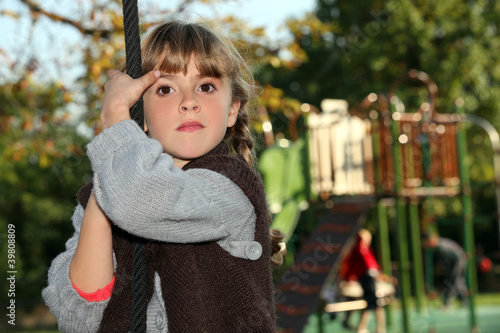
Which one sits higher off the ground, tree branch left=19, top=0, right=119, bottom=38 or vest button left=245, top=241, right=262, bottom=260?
tree branch left=19, top=0, right=119, bottom=38

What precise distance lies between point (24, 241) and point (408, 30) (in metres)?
16.7

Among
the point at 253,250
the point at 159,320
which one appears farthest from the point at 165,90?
the point at 159,320

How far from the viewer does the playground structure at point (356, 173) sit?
8.27 m

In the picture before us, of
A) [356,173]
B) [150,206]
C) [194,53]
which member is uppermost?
[356,173]

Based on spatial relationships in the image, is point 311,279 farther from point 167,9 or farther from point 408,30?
point 408,30

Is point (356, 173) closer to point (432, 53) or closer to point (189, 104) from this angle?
point (189, 104)

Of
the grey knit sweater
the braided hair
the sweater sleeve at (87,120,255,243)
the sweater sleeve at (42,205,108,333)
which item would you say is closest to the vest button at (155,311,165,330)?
the grey knit sweater

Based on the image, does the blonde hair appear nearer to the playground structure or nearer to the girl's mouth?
the girl's mouth

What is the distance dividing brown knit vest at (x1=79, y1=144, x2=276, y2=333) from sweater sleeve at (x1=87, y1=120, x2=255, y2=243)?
0.08 meters

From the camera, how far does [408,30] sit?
2150 cm

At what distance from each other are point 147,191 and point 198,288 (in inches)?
12.2

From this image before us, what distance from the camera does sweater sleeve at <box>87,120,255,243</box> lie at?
1462mm

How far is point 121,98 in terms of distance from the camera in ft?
5.13

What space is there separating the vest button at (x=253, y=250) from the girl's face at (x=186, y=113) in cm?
27
